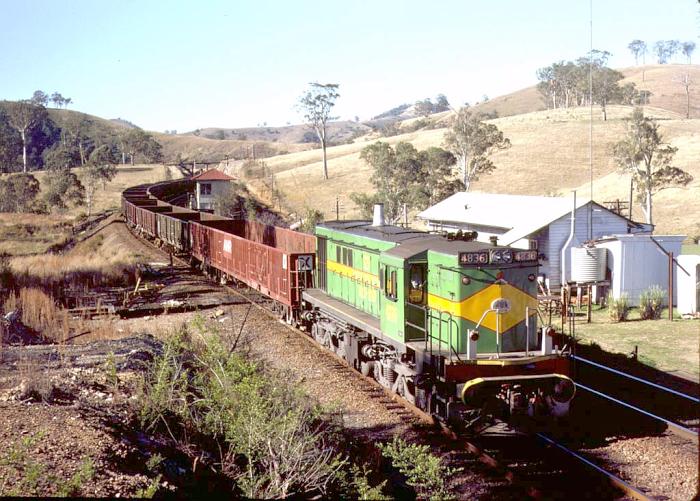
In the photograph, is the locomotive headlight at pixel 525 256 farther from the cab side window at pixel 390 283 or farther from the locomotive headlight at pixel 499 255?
the cab side window at pixel 390 283

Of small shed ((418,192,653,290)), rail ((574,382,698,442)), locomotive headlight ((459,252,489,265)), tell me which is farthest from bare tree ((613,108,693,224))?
locomotive headlight ((459,252,489,265))

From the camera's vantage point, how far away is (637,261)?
2717cm

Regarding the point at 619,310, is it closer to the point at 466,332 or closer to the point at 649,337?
the point at 649,337


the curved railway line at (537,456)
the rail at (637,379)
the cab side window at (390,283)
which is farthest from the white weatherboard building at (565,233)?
the cab side window at (390,283)

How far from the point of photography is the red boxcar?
853 inches

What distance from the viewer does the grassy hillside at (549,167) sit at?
6184 cm

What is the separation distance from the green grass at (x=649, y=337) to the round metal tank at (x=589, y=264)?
2597 mm

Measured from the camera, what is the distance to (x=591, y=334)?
22.4m

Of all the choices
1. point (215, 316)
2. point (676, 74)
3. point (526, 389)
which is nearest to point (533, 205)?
point (215, 316)

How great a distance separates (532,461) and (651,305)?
1331 cm

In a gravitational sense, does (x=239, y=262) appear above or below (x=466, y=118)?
below

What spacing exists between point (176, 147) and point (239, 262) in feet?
546

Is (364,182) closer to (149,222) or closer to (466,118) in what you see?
(466,118)

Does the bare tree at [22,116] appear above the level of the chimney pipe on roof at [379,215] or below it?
above
